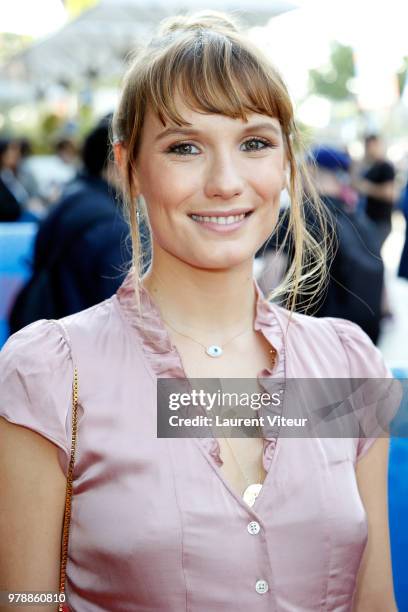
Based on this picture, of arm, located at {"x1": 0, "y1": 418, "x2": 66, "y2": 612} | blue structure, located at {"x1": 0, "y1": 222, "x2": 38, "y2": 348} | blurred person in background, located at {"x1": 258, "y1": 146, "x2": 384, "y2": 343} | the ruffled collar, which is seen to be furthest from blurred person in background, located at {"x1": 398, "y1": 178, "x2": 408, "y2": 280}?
arm, located at {"x1": 0, "y1": 418, "x2": 66, "y2": 612}

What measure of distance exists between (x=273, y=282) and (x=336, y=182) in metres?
1.13

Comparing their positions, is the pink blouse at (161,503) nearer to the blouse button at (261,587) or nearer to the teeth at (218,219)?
the blouse button at (261,587)

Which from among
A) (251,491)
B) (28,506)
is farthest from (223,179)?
(28,506)

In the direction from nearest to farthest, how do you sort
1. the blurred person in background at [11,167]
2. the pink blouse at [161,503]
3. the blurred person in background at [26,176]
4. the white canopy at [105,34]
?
1. the pink blouse at [161,503]
2. the white canopy at [105,34]
3. the blurred person in background at [11,167]
4. the blurred person in background at [26,176]

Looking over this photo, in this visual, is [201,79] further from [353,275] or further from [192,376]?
[353,275]

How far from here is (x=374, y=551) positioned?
70.9 inches

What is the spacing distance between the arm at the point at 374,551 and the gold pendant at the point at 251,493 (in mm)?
293

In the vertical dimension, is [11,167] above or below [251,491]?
above

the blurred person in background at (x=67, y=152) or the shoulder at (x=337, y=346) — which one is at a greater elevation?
the blurred person in background at (x=67, y=152)

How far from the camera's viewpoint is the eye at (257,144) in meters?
1.72

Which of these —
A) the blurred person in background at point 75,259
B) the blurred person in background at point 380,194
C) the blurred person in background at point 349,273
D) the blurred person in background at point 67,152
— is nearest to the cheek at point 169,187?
the blurred person in background at point 75,259

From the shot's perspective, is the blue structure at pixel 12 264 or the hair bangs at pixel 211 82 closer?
the hair bangs at pixel 211 82

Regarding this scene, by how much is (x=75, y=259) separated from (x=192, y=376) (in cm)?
203

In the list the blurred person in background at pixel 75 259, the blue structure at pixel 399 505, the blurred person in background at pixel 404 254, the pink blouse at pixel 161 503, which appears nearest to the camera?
the pink blouse at pixel 161 503
